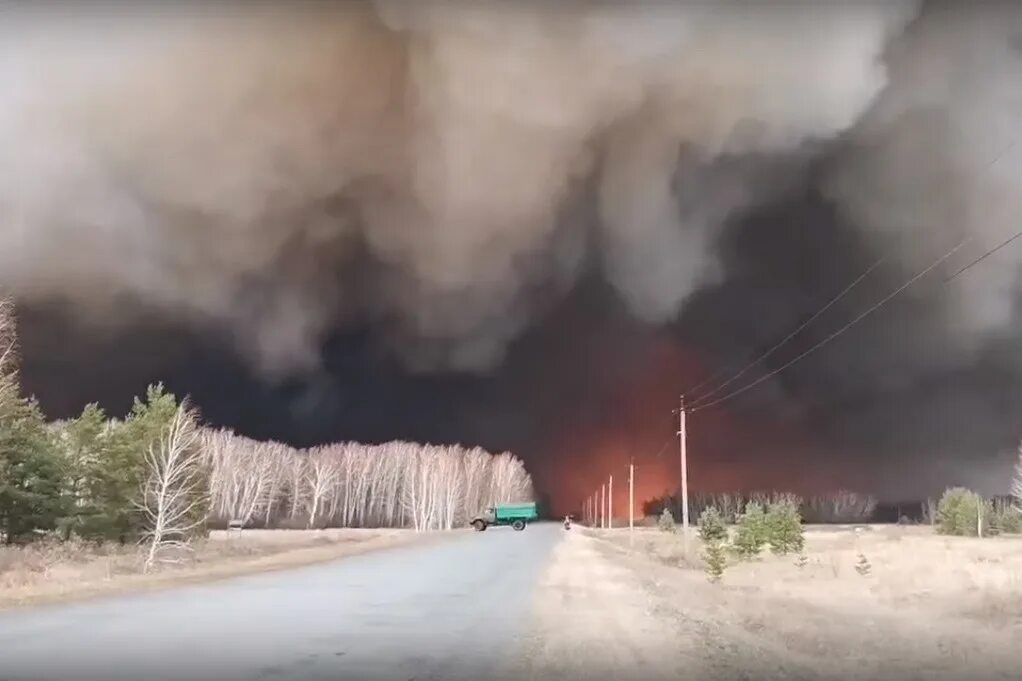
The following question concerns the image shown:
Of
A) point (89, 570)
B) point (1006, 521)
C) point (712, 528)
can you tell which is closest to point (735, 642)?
point (712, 528)

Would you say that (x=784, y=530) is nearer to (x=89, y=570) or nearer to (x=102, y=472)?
(x=89, y=570)

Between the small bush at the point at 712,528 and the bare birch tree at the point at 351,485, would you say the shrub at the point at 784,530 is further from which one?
the bare birch tree at the point at 351,485

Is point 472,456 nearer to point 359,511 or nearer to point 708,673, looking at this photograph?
point 359,511

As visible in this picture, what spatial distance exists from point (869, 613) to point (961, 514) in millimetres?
74638

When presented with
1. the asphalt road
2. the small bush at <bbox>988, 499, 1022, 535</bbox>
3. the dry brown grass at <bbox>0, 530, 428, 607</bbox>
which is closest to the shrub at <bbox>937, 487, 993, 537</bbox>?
the small bush at <bbox>988, 499, 1022, 535</bbox>

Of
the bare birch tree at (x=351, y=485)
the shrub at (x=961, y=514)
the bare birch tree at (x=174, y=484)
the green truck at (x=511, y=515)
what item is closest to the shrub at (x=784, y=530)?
the bare birch tree at (x=174, y=484)

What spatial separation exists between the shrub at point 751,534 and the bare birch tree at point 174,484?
25117mm

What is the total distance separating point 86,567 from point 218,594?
47.1 ft

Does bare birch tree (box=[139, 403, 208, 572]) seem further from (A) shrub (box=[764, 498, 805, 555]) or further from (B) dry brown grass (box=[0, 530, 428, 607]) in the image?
(A) shrub (box=[764, 498, 805, 555])

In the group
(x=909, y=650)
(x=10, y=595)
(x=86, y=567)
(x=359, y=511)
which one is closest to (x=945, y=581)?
(x=909, y=650)

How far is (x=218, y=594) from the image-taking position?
19375 millimetres

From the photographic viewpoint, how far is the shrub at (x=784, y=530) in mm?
40938

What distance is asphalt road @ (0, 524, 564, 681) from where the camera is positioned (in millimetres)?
9336

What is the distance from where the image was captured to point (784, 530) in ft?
135
